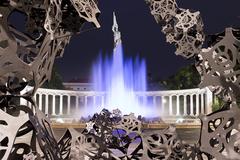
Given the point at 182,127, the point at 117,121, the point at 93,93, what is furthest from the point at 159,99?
the point at 117,121

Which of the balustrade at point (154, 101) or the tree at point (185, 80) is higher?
the tree at point (185, 80)

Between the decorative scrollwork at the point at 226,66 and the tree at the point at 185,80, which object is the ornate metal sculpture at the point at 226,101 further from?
the tree at the point at 185,80

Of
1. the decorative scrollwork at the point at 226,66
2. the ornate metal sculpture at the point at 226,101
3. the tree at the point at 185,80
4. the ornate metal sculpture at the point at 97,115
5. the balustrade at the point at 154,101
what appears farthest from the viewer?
the tree at the point at 185,80

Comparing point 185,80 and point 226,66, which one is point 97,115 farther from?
point 185,80

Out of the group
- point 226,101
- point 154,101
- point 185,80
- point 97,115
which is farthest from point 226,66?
point 185,80

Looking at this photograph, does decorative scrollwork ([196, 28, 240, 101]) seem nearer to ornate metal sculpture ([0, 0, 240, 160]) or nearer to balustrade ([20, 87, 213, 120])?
ornate metal sculpture ([0, 0, 240, 160])

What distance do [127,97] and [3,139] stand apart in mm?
48497

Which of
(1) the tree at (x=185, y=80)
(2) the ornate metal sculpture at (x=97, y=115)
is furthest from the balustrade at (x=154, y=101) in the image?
(2) the ornate metal sculpture at (x=97, y=115)

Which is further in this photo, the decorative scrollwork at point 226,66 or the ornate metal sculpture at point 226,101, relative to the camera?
the decorative scrollwork at point 226,66

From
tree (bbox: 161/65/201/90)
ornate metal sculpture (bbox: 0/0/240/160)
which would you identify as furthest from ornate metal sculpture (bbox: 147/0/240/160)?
tree (bbox: 161/65/201/90)

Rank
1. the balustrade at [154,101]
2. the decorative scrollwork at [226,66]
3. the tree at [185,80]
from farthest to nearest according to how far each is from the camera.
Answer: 1. the tree at [185,80]
2. the balustrade at [154,101]
3. the decorative scrollwork at [226,66]

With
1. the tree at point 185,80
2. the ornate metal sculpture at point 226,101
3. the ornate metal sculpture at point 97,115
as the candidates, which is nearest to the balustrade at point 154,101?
the tree at point 185,80

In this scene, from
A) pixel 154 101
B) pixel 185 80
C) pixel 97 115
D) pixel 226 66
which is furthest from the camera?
pixel 185 80

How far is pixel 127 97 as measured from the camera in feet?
175
